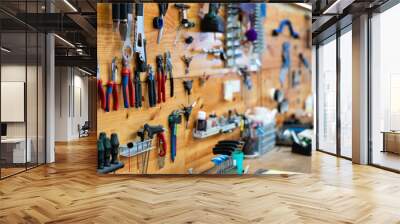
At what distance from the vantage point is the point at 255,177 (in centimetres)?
481

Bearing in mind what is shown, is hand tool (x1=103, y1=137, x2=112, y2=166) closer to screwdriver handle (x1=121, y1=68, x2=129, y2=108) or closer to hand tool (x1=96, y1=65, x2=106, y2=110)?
hand tool (x1=96, y1=65, x2=106, y2=110)

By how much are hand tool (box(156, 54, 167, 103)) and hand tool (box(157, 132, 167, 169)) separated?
17.7 inches

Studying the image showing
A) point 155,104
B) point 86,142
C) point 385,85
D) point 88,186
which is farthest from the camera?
point 86,142

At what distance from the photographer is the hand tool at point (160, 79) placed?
4641 millimetres

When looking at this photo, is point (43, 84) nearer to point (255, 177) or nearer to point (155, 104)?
point (155, 104)

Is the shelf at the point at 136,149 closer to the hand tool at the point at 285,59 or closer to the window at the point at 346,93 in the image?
the hand tool at the point at 285,59

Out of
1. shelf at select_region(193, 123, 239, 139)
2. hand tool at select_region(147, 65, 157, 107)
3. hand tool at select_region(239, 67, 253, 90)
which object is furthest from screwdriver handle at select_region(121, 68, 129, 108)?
hand tool at select_region(239, 67, 253, 90)

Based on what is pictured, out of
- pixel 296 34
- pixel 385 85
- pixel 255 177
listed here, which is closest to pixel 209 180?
pixel 255 177

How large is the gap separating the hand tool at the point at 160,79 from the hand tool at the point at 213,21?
67cm

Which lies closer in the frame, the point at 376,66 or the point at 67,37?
the point at 376,66

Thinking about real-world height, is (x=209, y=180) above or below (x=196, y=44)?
below

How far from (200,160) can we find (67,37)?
182 inches

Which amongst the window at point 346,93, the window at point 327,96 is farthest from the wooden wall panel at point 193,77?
the window at point 327,96

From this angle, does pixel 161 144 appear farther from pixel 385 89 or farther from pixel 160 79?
pixel 385 89
